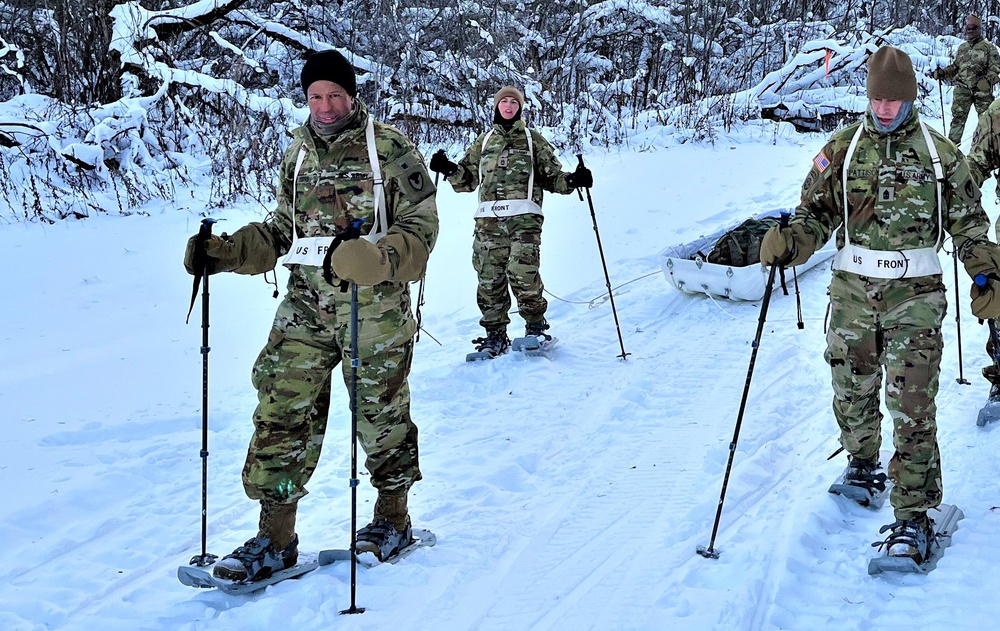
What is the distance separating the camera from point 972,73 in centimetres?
1256

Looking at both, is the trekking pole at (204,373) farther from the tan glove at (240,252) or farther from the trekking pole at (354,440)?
the trekking pole at (354,440)

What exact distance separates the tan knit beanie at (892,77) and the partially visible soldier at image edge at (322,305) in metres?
1.97

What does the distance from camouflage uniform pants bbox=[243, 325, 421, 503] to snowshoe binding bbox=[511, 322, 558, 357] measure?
3231 mm

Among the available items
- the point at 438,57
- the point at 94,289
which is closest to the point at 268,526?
the point at 94,289

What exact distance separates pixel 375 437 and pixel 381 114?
11.4 meters

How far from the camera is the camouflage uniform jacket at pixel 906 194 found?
12.4 ft

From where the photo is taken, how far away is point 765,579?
3699 mm

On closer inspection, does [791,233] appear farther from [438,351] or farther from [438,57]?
[438,57]

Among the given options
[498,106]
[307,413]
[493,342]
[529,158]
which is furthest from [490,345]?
[307,413]

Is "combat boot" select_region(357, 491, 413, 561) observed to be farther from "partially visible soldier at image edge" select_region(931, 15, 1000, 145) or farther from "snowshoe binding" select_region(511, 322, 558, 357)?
"partially visible soldier at image edge" select_region(931, 15, 1000, 145)

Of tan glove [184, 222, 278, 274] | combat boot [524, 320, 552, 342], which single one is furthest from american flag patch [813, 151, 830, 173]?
combat boot [524, 320, 552, 342]

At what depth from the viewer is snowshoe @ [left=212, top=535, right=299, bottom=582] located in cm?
362

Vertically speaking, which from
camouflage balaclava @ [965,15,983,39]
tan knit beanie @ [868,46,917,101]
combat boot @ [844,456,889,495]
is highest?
camouflage balaclava @ [965,15,983,39]

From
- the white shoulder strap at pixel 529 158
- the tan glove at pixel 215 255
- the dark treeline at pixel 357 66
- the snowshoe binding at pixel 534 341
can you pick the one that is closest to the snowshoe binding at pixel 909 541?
the tan glove at pixel 215 255
